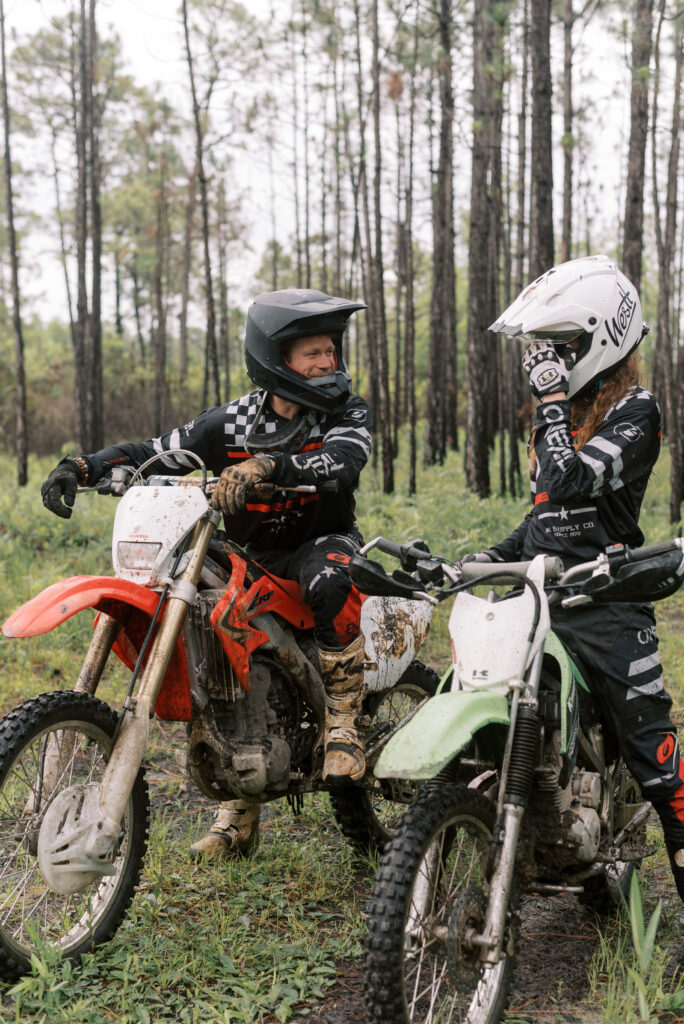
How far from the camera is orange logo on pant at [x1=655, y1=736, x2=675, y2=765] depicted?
115 inches

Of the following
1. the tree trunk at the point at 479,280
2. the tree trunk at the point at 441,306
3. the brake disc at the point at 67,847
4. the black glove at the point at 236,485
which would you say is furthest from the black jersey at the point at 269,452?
the tree trunk at the point at 441,306

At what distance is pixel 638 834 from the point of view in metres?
3.13

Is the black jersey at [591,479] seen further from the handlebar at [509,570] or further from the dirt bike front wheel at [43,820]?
the dirt bike front wheel at [43,820]

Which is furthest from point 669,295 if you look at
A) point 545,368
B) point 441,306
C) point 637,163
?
point 545,368

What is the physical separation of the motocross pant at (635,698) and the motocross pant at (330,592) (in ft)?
2.71

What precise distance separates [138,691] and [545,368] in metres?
1.65

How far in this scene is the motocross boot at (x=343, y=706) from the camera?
3.48 m

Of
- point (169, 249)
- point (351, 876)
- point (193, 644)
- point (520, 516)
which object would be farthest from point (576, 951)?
point (169, 249)

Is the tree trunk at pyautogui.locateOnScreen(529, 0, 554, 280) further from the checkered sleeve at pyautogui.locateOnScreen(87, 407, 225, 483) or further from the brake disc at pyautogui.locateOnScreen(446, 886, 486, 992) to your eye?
the brake disc at pyautogui.locateOnScreen(446, 886, 486, 992)

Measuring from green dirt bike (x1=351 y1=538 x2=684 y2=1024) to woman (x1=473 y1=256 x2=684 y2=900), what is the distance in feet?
0.44

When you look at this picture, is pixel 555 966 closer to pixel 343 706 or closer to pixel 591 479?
pixel 343 706

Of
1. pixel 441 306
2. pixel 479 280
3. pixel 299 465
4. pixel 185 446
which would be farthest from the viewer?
pixel 441 306

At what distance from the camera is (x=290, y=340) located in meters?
3.71

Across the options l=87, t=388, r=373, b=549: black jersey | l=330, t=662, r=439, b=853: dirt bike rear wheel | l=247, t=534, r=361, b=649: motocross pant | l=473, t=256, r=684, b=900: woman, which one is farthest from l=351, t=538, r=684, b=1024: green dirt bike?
l=330, t=662, r=439, b=853: dirt bike rear wheel
